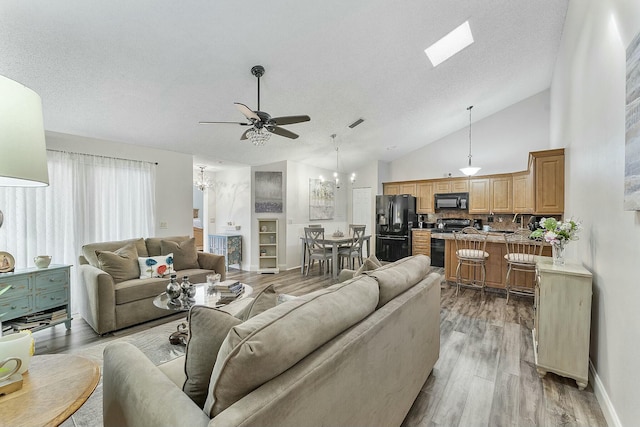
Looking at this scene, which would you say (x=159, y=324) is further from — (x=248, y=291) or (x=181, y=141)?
(x=181, y=141)

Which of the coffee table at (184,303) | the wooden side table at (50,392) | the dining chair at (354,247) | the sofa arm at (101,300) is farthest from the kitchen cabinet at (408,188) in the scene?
the wooden side table at (50,392)

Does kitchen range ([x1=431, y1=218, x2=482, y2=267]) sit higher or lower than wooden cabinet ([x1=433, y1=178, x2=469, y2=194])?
lower

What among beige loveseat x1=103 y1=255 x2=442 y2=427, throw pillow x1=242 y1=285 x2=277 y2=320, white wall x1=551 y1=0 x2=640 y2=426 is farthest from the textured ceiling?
beige loveseat x1=103 y1=255 x2=442 y2=427

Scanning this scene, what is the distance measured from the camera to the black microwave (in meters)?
6.67

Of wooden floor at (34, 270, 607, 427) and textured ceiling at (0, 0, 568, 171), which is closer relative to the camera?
wooden floor at (34, 270, 607, 427)

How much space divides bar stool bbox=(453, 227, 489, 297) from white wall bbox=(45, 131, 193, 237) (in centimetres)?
473

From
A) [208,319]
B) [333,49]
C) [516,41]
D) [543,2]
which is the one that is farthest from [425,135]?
[208,319]

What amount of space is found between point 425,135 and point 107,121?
6.21 m

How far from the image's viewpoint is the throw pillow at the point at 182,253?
388cm

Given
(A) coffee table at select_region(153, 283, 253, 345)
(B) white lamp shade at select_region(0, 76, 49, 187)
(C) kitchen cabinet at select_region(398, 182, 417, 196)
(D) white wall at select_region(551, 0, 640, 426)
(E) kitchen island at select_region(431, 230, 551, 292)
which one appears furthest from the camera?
(C) kitchen cabinet at select_region(398, 182, 417, 196)

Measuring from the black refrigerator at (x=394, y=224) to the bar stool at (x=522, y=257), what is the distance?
276 cm

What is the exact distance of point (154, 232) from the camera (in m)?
4.41

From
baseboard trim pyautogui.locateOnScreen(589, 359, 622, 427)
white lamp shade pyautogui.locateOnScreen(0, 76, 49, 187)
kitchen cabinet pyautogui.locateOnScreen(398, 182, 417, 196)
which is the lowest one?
baseboard trim pyautogui.locateOnScreen(589, 359, 622, 427)

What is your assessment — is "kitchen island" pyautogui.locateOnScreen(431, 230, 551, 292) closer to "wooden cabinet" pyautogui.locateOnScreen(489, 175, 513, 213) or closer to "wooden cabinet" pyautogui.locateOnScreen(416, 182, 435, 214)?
"wooden cabinet" pyautogui.locateOnScreen(489, 175, 513, 213)
